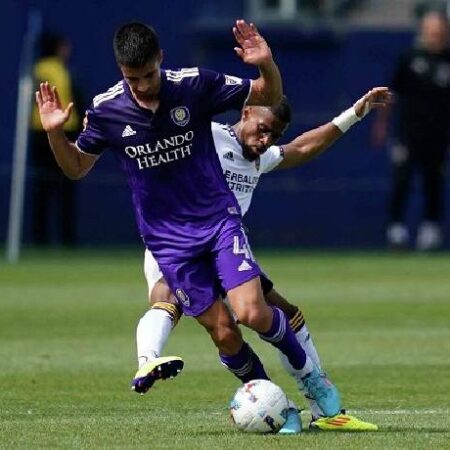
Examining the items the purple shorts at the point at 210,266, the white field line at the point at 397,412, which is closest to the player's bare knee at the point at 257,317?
the purple shorts at the point at 210,266

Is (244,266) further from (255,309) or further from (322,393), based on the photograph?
(322,393)

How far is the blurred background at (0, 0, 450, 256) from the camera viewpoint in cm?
2602

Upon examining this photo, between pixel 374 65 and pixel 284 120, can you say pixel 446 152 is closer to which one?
pixel 374 65

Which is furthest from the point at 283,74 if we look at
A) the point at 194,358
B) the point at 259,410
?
the point at 259,410

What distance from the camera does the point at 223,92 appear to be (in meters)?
9.16

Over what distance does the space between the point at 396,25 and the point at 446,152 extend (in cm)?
372

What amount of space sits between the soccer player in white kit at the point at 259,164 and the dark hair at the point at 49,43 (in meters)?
14.4

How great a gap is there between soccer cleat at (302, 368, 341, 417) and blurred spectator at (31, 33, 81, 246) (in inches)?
601

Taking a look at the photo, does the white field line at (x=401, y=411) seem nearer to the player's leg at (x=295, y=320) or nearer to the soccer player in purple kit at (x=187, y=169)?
the player's leg at (x=295, y=320)

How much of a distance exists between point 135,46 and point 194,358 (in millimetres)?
4636

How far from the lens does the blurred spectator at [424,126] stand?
23359mm

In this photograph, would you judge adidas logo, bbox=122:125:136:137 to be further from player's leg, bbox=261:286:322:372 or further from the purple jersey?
player's leg, bbox=261:286:322:372

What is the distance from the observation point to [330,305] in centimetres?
1708

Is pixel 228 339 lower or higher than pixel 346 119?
lower
